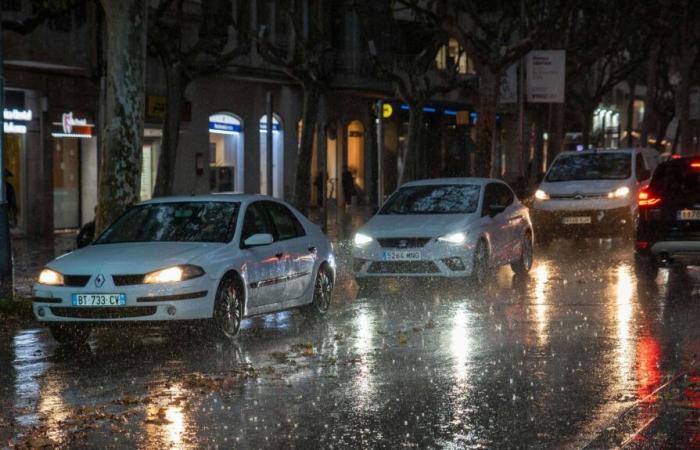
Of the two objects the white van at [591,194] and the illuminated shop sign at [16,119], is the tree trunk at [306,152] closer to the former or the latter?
the illuminated shop sign at [16,119]

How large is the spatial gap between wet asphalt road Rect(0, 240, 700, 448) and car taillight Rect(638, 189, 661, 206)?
6.44 feet

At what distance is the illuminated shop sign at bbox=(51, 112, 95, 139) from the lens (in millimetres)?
33031

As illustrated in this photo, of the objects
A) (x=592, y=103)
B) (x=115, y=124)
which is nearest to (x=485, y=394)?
(x=115, y=124)

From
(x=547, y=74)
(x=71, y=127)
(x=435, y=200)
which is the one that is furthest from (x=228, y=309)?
(x=547, y=74)

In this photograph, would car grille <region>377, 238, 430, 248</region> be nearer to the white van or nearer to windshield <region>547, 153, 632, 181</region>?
the white van

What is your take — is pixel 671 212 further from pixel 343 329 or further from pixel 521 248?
pixel 343 329

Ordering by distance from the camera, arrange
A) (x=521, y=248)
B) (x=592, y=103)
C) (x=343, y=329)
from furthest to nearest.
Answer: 1. (x=592, y=103)
2. (x=521, y=248)
3. (x=343, y=329)

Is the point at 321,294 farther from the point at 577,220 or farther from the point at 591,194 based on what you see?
the point at 591,194

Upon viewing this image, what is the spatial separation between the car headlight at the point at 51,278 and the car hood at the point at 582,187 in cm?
1685

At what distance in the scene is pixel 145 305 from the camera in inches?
470

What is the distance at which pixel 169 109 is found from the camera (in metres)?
30.3

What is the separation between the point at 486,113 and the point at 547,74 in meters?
4.72

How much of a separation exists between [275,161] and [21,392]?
1452 inches

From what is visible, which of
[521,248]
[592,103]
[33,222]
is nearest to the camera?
[521,248]
